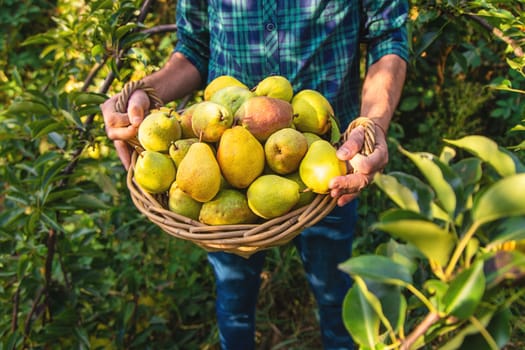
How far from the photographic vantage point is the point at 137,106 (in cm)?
125

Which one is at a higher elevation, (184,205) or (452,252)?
(452,252)

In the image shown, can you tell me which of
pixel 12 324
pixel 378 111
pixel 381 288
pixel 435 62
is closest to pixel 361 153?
pixel 378 111

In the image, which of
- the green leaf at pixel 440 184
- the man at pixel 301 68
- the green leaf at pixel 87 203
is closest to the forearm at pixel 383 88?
the man at pixel 301 68

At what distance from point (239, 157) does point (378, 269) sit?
0.61 meters

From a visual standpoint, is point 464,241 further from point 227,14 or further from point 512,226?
point 227,14

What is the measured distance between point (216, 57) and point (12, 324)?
1128 millimetres

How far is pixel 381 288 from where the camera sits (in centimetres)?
58

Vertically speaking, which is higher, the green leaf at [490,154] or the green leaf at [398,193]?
the green leaf at [490,154]

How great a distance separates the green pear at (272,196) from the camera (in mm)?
1027

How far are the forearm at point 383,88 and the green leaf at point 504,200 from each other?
825mm

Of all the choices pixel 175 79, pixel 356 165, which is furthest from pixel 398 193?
pixel 175 79

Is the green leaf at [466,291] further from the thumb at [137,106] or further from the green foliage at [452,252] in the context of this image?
the thumb at [137,106]

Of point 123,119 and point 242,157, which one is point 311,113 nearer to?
point 242,157

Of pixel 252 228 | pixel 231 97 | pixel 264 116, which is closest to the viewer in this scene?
pixel 252 228
